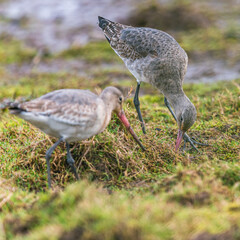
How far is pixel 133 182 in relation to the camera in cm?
544

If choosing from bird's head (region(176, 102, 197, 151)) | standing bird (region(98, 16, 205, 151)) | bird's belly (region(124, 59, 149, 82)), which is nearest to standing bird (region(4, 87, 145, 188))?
bird's head (region(176, 102, 197, 151))

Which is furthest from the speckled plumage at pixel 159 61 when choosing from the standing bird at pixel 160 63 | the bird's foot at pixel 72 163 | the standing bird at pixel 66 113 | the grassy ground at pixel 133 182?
the bird's foot at pixel 72 163

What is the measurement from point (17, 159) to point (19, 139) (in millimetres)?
679

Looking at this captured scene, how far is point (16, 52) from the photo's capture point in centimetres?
1398

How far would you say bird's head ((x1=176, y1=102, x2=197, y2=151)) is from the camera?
6.23 meters

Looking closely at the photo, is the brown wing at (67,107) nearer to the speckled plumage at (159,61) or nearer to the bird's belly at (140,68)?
the speckled plumage at (159,61)

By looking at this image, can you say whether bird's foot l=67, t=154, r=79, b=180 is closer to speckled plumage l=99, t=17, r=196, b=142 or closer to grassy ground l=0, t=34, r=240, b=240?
grassy ground l=0, t=34, r=240, b=240

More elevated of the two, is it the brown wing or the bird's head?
the brown wing

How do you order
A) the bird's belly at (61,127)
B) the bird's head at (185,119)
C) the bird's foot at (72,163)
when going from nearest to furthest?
the bird's belly at (61,127) → the bird's foot at (72,163) → the bird's head at (185,119)

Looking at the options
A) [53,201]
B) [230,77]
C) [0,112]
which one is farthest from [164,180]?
[230,77]

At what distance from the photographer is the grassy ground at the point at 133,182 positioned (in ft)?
11.6

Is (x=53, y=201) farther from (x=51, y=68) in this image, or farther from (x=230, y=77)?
(x=51, y=68)

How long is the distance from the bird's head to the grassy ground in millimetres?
193

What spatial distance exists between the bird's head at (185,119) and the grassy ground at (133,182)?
0.19 m
